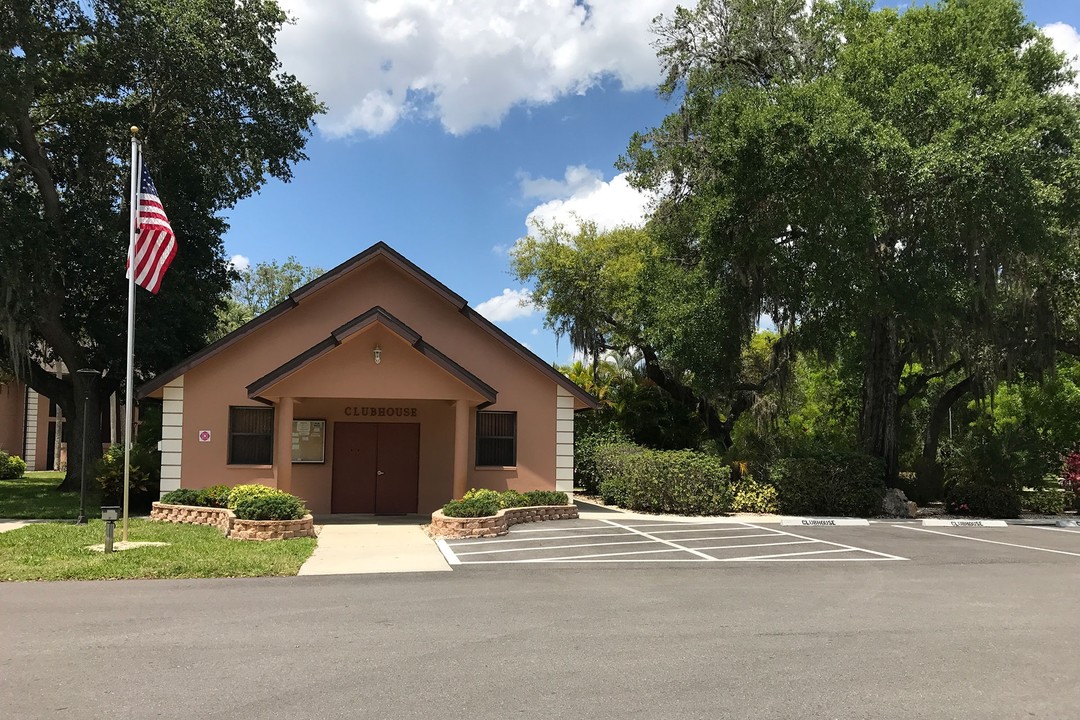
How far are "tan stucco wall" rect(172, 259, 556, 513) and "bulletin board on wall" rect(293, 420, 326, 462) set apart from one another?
176 millimetres

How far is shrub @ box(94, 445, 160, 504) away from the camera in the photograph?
17.5 m

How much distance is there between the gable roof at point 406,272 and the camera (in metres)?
17.2

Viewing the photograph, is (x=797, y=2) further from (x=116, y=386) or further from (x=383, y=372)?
(x=116, y=386)

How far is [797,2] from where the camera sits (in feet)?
73.5

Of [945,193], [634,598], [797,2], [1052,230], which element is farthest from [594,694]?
[797,2]

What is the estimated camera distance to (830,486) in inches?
781

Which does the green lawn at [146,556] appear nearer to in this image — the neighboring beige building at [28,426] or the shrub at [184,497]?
the shrub at [184,497]

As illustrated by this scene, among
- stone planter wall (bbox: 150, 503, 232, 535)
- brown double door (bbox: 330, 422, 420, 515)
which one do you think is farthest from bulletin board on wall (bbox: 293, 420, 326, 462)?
stone planter wall (bbox: 150, 503, 232, 535)

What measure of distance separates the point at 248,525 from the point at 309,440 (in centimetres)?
506

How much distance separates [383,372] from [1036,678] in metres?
12.9

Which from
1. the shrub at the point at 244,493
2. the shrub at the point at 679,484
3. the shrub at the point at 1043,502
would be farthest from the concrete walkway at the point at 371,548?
the shrub at the point at 1043,502

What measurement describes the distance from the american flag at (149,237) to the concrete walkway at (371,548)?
559cm

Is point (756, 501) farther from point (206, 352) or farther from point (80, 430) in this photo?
point (80, 430)

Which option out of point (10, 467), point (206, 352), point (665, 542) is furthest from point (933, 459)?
point (10, 467)
